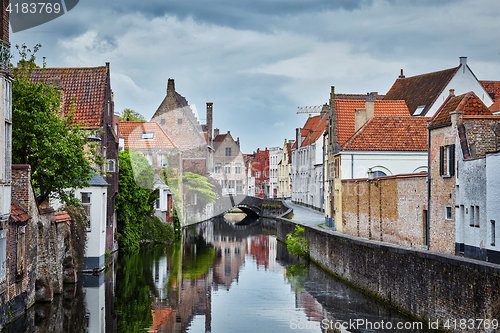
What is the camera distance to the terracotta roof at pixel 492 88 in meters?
36.0

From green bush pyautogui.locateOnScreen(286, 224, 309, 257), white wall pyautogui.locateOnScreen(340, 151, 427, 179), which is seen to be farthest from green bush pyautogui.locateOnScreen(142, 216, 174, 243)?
white wall pyautogui.locateOnScreen(340, 151, 427, 179)

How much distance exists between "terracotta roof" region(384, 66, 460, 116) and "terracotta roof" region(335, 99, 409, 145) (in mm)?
2441

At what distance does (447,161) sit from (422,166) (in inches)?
434

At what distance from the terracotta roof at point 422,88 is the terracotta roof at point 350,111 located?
8.01 ft

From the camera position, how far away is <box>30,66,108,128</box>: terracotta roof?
2564 cm

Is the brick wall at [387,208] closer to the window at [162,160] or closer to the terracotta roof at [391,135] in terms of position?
the terracotta roof at [391,135]

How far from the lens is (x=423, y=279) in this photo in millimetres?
13023

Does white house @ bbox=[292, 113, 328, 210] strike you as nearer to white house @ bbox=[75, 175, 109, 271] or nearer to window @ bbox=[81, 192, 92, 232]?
white house @ bbox=[75, 175, 109, 271]

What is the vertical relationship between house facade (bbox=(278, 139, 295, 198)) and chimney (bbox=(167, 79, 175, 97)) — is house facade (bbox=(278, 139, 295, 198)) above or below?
below

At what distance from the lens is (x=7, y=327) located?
13.0 m

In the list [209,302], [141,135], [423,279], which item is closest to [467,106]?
[423,279]

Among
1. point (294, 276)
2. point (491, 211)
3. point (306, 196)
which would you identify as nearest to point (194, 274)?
point (294, 276)

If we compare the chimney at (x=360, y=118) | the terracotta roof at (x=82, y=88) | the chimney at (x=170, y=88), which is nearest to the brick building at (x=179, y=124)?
the chimney at (x=170, y=88)

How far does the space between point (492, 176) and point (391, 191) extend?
758 cm
